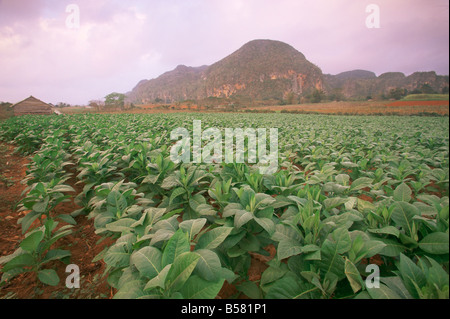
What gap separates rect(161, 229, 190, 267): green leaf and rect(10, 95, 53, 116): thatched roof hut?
4330 centimetres

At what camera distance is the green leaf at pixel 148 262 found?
1.16m

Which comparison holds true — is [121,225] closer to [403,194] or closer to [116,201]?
[116,201]

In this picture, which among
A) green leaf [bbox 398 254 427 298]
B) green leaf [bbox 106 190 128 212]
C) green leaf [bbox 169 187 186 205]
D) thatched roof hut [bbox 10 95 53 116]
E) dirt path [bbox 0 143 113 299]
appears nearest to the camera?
green leaf [bbox 398 254 427 298]

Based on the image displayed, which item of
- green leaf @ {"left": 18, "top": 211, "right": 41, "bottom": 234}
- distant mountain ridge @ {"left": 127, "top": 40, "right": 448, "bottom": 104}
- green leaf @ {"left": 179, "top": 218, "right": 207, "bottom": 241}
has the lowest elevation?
green leaf @ {"left": 18, "top": 211, "right": 41, "bottom": 234}

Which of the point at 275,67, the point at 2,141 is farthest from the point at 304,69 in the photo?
the point at 2,141

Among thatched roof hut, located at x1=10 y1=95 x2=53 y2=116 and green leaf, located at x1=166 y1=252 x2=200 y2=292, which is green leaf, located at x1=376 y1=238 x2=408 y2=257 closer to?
green leaf, located at x1=166 y1=252 x2=200 y2=292

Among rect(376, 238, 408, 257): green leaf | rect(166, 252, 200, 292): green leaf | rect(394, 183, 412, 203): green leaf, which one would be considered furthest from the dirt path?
rect(394, 183, 412, 203): green leaf

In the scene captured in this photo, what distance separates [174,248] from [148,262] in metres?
0.17

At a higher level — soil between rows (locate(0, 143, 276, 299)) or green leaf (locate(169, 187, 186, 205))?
green leaf (locate(169, 187, 186, 205))

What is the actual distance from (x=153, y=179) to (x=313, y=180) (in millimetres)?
2148

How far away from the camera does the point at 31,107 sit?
3156 centimetres

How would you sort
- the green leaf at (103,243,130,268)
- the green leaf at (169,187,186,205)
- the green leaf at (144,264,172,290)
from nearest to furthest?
the green leaf at (144,264,172,290)
the green leaf at (103,243,130,268)
the green leaf at (169,187,186,205)

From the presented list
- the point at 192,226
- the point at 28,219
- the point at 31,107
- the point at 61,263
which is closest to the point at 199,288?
the point at 192,226

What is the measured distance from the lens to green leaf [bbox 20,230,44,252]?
1.74 metres
